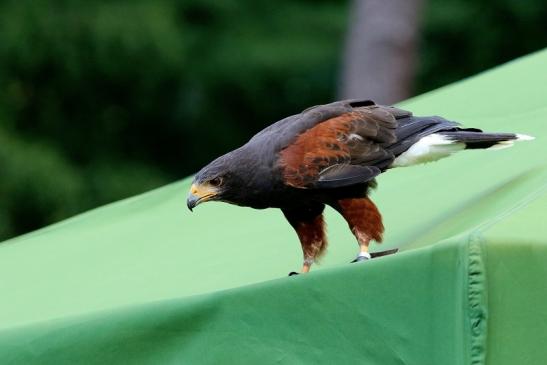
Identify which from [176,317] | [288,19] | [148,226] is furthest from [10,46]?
[176,317]

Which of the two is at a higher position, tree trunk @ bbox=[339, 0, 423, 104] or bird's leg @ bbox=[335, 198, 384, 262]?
bird's leg @ bbox=[335, 198, 384, 262]

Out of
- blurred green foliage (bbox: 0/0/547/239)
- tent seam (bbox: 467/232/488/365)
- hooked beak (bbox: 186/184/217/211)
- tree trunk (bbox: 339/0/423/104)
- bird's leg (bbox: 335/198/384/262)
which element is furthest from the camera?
blurred green foliage (bbox: 0/0/547/239)

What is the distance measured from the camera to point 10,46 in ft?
40.5

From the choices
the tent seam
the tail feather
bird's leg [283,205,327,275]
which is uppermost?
the tent seam

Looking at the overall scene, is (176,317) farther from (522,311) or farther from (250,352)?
(522,311)

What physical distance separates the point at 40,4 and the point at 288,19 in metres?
2.54

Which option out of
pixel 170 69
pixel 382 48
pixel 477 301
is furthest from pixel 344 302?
pixel 170 69

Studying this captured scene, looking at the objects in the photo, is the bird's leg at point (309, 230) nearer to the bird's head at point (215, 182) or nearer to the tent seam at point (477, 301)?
the bird's head at point (215, 182)

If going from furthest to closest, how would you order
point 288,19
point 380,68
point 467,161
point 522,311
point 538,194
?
point 288,19 < point 380,68 < point 467,161 < point 538,194 < point 522,311

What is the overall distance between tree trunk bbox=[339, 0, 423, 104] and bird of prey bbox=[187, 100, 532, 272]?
5.02m

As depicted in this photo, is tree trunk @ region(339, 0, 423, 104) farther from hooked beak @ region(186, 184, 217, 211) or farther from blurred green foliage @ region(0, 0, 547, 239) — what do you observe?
hooked beak @ region(186, 184, 217, 211)

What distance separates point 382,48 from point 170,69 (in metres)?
4.54

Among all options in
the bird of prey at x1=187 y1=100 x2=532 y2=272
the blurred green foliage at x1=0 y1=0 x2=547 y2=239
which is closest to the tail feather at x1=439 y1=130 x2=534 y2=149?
the bird of prey at x1=187 y1=100 x2=532 y2=272

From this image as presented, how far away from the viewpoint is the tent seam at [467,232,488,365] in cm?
230
